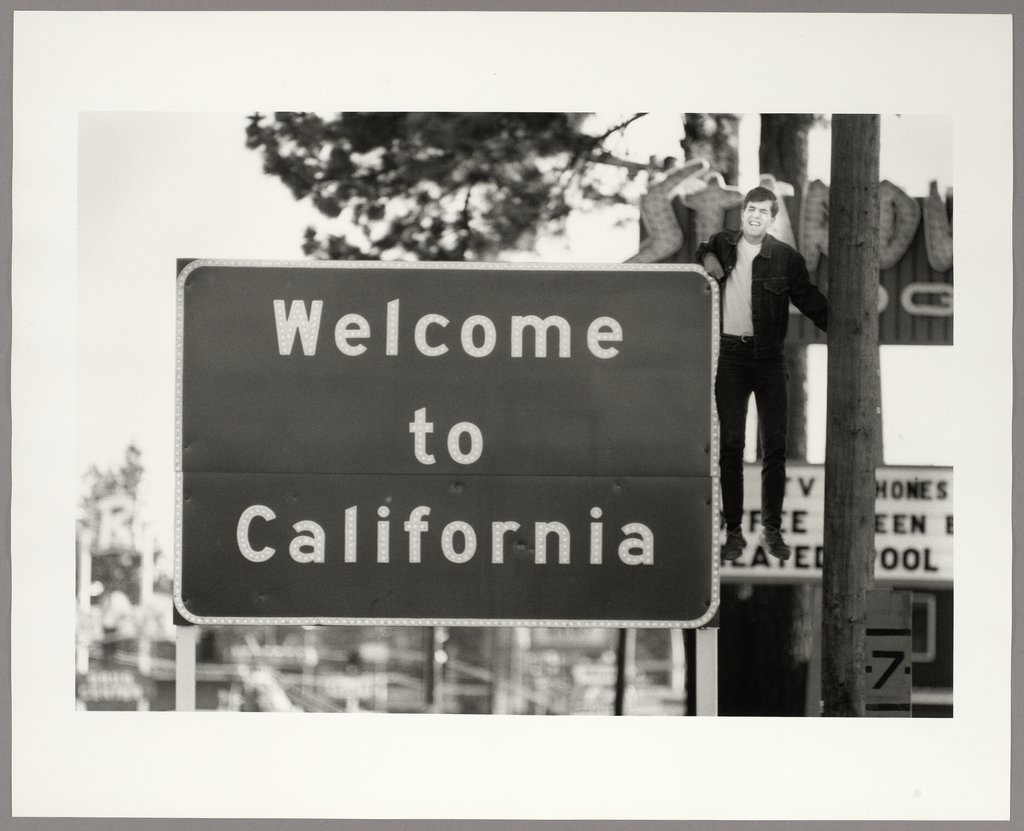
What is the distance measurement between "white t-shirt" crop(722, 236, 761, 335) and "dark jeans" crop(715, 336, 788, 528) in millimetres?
76

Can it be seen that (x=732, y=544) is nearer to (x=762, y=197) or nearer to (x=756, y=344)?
(x=756, y=344)

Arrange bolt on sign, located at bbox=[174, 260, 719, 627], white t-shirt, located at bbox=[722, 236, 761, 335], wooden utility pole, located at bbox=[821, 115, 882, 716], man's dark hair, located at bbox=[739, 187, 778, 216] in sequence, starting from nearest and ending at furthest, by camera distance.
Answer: wooden utility pole, located at bbox=[821, 115, 882, 716] → bolt on sign, located at bbox=[174, 260, 719, 627] → white t-shirt, located at bbox=[722, 236, 761, 335] → man's dark hair, located at bbox=[739, 187, 778, 216]

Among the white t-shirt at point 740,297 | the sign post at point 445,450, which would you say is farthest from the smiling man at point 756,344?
the sign post at point 445,450

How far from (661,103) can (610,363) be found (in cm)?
134

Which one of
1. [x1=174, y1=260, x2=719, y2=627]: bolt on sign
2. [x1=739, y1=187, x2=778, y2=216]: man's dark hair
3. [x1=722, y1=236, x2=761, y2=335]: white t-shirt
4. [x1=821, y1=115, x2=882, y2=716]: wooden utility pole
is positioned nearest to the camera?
[x1=821, y1=115, x2=882, y2=716]: wooden utility pole

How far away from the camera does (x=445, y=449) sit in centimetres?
711

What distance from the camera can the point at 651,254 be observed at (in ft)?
24.1

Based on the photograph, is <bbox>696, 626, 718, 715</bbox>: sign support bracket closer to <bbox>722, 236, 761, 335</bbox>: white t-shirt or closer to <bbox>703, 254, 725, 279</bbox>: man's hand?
<bbox>722, 236, 761, 335</bbox>: white t-shirt

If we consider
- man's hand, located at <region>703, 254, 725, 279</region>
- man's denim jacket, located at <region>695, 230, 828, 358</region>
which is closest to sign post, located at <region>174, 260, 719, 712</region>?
man's hand, located at <region>703, 254, 725, 279</region>

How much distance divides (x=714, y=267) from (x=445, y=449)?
165 cm

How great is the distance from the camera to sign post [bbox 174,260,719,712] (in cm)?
707

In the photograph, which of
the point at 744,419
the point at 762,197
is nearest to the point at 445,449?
the point at 744,419

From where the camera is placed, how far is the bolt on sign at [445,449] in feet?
23.2

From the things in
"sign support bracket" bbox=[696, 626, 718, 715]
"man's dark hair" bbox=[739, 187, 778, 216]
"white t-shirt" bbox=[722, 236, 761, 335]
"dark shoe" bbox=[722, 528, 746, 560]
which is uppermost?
"man's dark hair" bbox=[739, 187, 778, 216]
